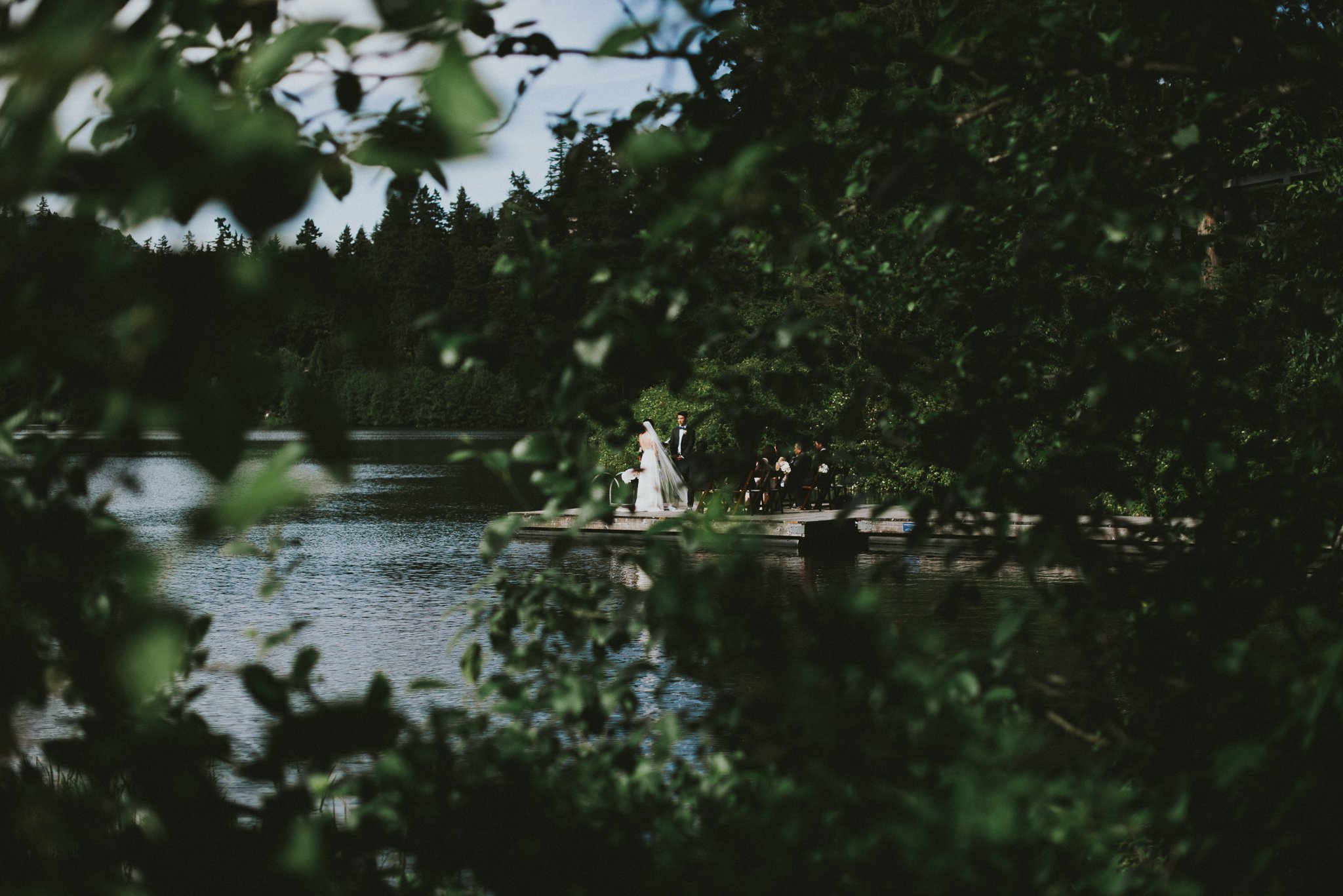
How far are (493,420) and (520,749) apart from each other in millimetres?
113114

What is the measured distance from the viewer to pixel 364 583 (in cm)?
1594

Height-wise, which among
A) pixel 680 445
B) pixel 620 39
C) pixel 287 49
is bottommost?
pixel 287 49

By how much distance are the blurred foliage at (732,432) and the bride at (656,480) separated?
17.9m

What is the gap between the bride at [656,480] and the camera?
21609mm

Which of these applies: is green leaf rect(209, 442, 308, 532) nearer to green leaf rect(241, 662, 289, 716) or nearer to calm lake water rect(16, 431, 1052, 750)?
calm lake water rect(16, 431, 1052, 750)

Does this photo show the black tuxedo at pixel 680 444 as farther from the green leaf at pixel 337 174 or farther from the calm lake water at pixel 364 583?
the green leaf at pixel 337 174

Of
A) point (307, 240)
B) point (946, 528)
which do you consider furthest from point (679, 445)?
point (307, 240)

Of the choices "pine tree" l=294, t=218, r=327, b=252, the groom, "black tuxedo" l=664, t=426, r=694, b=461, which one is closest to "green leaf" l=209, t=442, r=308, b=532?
"pine tree" l=294, t=218, r=327, b=252

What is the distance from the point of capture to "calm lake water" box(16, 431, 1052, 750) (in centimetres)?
307

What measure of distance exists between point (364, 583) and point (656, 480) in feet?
23.6

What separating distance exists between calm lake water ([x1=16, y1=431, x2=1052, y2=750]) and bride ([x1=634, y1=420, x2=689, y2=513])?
104 inches

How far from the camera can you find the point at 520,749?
2008 millimetres

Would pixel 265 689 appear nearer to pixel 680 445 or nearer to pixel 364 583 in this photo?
pixel 364 583

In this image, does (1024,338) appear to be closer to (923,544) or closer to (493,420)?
(923,544)
